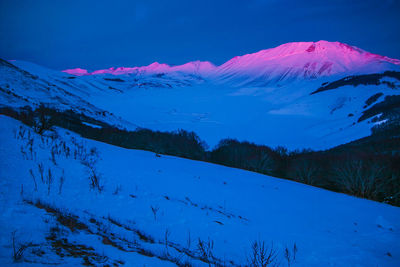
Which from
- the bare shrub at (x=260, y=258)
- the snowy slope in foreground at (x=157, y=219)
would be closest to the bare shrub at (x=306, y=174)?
the snowy slope in foreground at (x=157, y=219)

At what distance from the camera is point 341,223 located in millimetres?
8938

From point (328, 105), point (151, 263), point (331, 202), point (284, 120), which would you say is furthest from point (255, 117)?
point (151, 263)

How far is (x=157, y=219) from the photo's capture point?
5562mm

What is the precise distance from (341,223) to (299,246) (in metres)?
4.27

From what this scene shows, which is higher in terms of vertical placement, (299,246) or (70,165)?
(70,165)

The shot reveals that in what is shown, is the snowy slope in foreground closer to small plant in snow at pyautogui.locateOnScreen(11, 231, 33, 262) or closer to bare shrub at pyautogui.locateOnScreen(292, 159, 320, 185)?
small plant in snow at pyautogui.locateOnScreen(11, 231, 33, 262)

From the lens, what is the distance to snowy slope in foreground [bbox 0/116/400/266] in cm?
327

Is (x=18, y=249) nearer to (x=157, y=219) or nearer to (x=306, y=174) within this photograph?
(x=157, y=219)

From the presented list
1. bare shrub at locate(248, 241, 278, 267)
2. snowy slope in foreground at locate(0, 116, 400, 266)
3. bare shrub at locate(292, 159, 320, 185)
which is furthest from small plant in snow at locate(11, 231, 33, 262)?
bare shrub at locate(292, 159, 320, 185)

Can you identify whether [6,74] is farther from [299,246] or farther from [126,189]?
[299,246]

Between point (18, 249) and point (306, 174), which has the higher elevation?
point (306, 174)

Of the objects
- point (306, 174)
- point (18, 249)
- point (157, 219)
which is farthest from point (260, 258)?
point (306, 174)

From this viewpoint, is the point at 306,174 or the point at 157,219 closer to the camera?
the point at 157,219

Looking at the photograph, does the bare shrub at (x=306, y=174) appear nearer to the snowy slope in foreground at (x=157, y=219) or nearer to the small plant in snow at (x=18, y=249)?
the snowy slope in foreground at (x=157, y=219)
